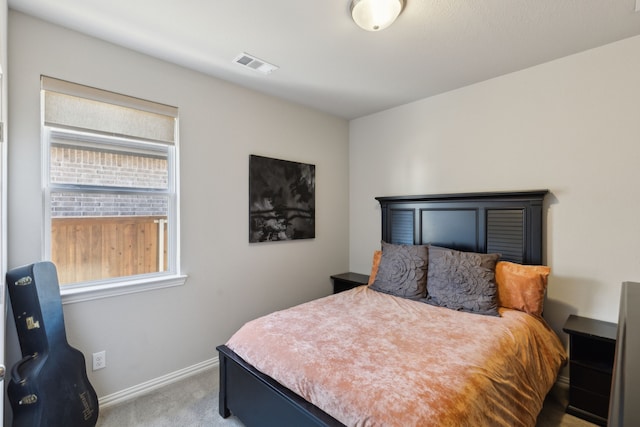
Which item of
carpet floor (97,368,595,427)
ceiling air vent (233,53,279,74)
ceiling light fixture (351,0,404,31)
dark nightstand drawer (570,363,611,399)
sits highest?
ceiling air vent (233,53,279,74)

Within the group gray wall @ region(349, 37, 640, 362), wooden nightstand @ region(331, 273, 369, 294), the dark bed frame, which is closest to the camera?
the dark bed frame

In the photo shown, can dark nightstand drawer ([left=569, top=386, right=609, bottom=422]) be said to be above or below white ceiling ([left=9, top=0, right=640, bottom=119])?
below

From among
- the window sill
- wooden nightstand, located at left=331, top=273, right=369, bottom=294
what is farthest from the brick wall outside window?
wooden nightstand, located at left=331, top=273, right=369, bottom=294

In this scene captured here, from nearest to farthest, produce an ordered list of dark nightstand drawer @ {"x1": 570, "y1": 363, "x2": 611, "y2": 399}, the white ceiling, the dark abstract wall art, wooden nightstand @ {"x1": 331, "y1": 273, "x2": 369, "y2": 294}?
the white ceiling < dark nightstand drawer @ {"x1": 570, "y1": 363, "x2": 611, "y2": 399} < the dark abstract wall art < wooden nightstand @ {"x1": 331, "y1": 273, "x2": 369, "y2": 294}

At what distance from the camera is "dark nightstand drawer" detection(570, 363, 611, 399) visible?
1.96 meters

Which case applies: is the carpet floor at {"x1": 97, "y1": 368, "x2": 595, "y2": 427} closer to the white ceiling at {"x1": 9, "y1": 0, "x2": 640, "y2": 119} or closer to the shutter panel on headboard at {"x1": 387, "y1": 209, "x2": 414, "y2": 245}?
the shutter panel on headboard at {"x1": 387, "y1": 209, "x2": 414, "y2": 245}

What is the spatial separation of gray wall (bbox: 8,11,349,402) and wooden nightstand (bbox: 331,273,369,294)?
0.46 feet

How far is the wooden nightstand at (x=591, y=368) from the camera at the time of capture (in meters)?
1.96

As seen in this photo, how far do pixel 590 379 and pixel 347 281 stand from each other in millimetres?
2090

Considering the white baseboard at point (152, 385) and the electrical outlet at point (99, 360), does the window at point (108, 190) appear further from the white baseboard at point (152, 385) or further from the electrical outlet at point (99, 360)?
the white baseboard at point (152, 385)

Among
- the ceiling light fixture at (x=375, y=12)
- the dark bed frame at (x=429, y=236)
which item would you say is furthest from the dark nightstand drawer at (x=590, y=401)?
the ceiling light fixture at (x=375, y=12)

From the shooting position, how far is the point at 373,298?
8.78 ft

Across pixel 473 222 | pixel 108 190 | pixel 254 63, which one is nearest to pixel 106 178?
pixel 108 190

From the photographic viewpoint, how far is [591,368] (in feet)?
6.56
